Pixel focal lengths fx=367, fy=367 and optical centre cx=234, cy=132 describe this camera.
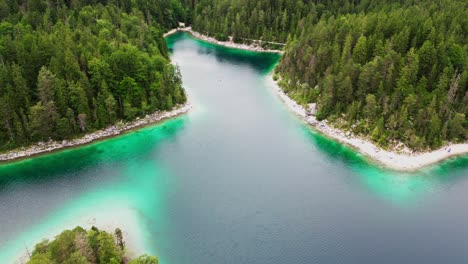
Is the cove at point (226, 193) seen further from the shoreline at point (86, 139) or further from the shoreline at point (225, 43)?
the shoreline at point (225, 43)

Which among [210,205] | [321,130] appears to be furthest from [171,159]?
[321,130]

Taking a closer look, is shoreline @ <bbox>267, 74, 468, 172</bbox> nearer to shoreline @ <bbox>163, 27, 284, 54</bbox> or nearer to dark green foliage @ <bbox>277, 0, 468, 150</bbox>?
dark green foliage @ <bbox>277, 0, 468, 150</bbox>

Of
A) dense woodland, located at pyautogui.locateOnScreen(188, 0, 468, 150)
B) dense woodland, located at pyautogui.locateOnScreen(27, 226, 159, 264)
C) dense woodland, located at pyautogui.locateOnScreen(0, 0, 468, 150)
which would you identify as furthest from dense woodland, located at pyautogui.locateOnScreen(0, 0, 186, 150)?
dense woodland, located at pyautogui.locateOnScreen(188, 0, 468, 150)

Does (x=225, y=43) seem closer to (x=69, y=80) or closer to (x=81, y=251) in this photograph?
(x=69, y=80)

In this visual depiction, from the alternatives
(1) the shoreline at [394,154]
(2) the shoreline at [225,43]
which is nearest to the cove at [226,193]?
(1) the shoreline at [394,154]

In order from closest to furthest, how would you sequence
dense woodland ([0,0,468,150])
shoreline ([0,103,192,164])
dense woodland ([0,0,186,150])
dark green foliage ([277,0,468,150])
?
shoreline ([0,103,192,164])
dense woodland ([0,0,186,150])
dense woodland ([0,0,468,150])
dark green foliage ([277,0,468,150])

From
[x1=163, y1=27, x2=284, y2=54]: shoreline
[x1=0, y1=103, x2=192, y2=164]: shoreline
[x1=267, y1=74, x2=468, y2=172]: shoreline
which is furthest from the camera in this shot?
[x1=163, y1=27, x2=284, y2=54]: shoreline

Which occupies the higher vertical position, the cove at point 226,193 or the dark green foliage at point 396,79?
the dark green foliage at point 396,79

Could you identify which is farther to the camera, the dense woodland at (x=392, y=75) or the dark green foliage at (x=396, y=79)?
the dense woodland at (x=392, y=75)

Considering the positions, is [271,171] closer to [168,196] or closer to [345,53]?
[168,196]
